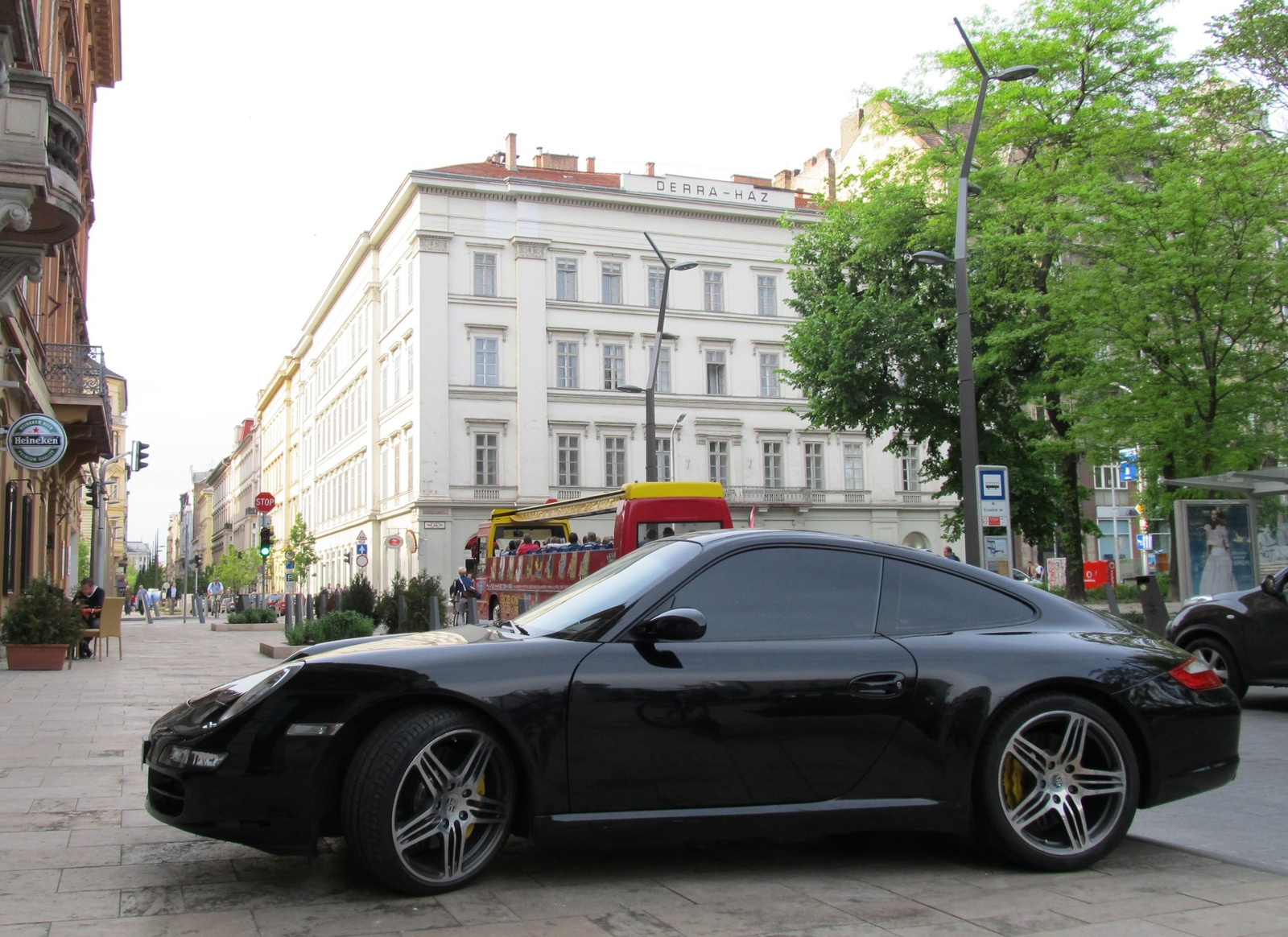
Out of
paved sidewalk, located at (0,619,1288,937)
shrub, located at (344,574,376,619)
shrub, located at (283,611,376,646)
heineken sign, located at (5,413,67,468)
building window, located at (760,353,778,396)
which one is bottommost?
paved sidewalk, located at (0,619,1288,937)

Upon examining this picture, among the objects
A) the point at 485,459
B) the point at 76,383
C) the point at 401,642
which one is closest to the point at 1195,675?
the point at 401,642

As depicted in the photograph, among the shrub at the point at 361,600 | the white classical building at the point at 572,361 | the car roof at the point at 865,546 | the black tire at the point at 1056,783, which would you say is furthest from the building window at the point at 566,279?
the black tire at the point at 1056,783

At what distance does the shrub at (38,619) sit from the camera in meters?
16.7

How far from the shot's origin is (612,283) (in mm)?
56188

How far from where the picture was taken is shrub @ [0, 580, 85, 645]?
16.7 meters

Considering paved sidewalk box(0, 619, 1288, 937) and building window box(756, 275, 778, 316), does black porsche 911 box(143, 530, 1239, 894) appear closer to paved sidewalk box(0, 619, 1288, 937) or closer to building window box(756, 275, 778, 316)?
paved sidewalk box(0, 619, 1288, 937)

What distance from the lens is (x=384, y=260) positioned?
197ft

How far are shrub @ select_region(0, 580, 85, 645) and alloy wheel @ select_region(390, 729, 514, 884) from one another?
14575 mm

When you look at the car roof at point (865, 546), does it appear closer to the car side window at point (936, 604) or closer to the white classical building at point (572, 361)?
the car side window at point (936, 604)

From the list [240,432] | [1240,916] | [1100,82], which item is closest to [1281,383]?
[1100,82]

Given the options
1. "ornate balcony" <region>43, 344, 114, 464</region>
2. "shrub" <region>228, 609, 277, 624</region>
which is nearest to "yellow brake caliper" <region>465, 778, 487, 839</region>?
"ornate balcony" <region>43, 344, 114, 464</region>

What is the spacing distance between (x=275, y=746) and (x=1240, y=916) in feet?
11.8

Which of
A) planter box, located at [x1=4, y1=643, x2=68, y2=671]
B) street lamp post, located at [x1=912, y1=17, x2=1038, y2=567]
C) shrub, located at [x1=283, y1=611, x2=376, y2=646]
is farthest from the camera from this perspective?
shrub, located at [x1=283, y1=611, x2=376, y2=646]

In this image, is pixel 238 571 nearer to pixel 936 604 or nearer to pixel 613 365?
pixel 613 365
